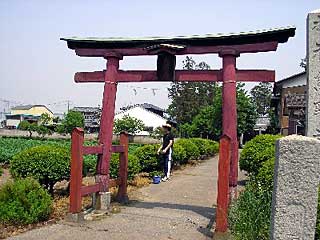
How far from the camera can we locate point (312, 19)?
579 cm

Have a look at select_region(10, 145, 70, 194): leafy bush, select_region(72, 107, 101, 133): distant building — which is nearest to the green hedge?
select_region(10, 145, 70, 194): leafy bush

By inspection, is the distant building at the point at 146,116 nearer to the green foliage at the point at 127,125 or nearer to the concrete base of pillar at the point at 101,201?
the green foliage at the point at 127,125

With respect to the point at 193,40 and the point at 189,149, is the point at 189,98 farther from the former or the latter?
the point at 193,40

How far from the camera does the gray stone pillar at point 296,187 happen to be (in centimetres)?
355

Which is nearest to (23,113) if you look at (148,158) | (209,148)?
(209,148)

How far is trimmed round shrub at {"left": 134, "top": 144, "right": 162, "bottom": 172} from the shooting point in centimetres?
1372

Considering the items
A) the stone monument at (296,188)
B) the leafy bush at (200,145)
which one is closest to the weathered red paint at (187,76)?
the stone monument at (296,188)

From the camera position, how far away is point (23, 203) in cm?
657

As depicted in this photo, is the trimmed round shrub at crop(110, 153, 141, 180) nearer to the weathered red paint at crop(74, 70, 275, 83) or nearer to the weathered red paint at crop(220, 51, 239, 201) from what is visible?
the weathered red paint at crop(74, 70, 275, 83)

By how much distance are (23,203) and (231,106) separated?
381 cm

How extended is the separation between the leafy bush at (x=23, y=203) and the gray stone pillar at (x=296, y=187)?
14.0 ft

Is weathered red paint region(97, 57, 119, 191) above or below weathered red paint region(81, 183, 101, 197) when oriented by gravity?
above

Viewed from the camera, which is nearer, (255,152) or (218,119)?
(255,152)

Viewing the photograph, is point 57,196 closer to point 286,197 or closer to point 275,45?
point 275,45
